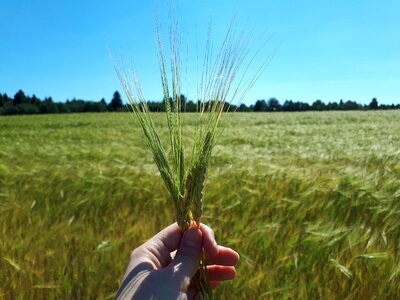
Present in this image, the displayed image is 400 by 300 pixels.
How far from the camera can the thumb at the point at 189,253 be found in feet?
4.28

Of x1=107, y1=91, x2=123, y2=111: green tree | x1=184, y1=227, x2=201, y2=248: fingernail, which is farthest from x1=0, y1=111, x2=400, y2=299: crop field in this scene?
x1=107, y1=91, x2=123, y2=111: green tree

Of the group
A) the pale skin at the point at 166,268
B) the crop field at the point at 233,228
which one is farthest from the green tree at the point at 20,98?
the pale skin at the point at 166,268

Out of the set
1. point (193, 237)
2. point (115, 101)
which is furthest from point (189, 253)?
point (115, 101)

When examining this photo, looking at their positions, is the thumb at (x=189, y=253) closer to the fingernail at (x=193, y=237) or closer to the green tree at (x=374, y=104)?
the fingernail at (x=193, y=237)

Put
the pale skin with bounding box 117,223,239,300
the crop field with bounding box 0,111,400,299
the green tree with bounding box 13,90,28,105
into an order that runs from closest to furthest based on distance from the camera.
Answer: the pale skin with bounding box 117,223,239,300, the crop field with bounding box 0,111,400,299, the green tree with bounding box 13,90,28,105

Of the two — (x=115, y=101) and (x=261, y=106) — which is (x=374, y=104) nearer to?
(x=261, y=106)

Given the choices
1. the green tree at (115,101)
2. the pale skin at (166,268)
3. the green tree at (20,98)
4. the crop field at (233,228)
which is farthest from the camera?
the green tree at (20,98)

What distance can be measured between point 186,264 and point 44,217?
2.39m

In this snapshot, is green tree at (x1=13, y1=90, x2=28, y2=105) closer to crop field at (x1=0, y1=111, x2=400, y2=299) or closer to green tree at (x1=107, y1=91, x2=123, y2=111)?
green tree at (x1=107, y1=91, x2=123, y2=111)

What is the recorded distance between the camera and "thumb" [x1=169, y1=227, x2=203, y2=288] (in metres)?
1.31

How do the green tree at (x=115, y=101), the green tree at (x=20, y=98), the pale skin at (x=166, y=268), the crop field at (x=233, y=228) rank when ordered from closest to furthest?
the pale skin at (x=166, y=268)
the crop field at (x=233, y=228)
the green tree at (x=115, y=101)
the green tree at (x=20, y=98)

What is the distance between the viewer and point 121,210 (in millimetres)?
3469

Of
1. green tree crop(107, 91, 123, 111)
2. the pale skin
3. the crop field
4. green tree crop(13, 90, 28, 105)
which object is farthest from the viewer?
green tree crop(13, 90, 28, 105)

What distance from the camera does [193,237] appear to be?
132 cm
